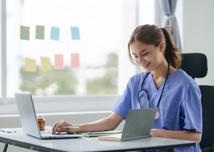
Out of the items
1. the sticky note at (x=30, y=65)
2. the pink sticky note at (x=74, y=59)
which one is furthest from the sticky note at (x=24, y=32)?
the pink sticky note at (x=74, y=59)

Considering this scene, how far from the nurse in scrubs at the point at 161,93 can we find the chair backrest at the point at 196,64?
20cm

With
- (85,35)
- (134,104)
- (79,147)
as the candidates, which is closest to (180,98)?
(134,104)

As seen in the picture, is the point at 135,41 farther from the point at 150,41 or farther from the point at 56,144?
the point at 56,144

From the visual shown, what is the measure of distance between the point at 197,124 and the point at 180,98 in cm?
15

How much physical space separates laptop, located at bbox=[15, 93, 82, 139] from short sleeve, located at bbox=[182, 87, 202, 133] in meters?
0.52

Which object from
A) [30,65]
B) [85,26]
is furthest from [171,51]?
[85,26]

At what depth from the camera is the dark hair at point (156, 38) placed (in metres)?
1.71

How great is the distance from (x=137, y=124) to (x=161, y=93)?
395mm

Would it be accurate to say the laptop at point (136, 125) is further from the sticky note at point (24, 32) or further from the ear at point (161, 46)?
the sticky note at point (24, 32)

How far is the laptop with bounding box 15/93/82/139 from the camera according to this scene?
1404 mm

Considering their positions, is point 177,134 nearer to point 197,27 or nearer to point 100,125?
point 100,125

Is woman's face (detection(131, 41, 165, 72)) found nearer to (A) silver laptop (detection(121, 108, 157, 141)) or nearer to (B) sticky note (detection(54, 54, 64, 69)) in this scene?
(A) silver laptop (detection(121, 108, 157, 141))

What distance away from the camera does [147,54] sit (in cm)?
171

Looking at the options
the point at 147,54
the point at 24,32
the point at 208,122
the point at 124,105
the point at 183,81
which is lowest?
the point at 208,122
